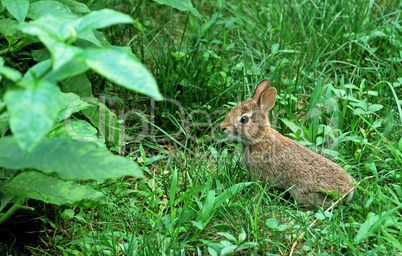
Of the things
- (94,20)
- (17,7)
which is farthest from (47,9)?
(94,20)

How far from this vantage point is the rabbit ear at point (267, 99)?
11.4 ft

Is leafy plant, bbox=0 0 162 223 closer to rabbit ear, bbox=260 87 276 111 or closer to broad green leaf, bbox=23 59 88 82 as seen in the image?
broad green leaf, bbox=23 59 88 82

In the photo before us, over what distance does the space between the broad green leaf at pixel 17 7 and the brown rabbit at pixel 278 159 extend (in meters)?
1.65

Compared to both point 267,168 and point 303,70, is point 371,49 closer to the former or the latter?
point 303,70

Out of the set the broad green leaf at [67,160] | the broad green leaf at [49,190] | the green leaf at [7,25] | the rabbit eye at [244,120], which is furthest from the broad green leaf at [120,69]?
the rabbit eye at [244,120]

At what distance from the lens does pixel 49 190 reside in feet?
7.78

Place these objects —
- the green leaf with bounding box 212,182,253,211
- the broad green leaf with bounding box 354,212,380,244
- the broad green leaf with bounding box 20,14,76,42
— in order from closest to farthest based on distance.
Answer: the broad green leaf with bounding box 20,14,76,42 < the broad green leaf with bounding box 354,212,380,244 < the green leaf with bounding box 212,182,253,211

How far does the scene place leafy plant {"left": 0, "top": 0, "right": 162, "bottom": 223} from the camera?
4.50 feet

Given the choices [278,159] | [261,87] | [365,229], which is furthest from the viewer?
[261,87]

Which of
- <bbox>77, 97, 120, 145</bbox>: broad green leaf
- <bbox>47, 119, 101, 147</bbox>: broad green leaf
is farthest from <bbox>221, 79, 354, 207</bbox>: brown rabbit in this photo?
<bbox>47, 119, 101, 147</bbox>: broad green leaf

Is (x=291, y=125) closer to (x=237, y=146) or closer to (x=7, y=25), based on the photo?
(x=237, y=146)

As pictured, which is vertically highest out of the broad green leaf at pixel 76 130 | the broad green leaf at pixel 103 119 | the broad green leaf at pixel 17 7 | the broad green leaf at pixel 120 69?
the broad green leaf at pixel 120 69

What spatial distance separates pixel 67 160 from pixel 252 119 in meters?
1.95

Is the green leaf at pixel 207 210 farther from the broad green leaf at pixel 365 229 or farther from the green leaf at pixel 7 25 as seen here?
the green leaf at pixel 7 25
